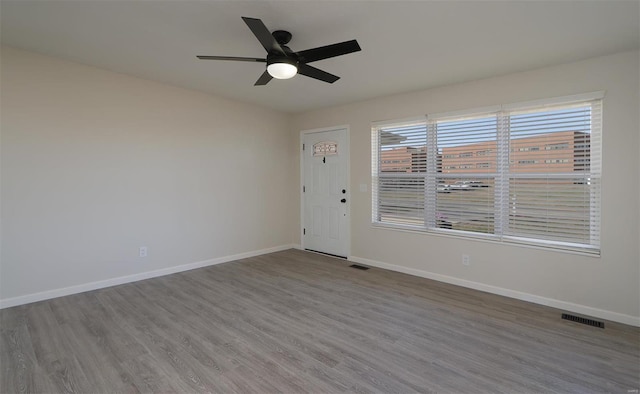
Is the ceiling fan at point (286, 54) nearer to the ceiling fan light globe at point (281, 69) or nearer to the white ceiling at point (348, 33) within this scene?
the ceiling fan light globe at point (281, 69)

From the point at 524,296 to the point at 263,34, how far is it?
364 cm

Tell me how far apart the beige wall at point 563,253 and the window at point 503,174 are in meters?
0.10

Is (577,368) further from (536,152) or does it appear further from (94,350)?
(94,350)

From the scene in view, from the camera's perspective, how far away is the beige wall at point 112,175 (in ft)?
10.1

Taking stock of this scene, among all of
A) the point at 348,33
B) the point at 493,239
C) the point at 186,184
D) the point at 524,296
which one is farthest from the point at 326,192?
the point at 524,296

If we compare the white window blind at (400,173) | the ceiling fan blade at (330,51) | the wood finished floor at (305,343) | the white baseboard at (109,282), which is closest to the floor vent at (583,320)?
the wood finished floor at (305,343)

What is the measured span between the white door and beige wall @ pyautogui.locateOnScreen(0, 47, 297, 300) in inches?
36.8

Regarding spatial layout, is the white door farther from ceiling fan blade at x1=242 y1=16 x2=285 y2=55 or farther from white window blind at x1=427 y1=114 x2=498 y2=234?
ceiling fan blade at x1=242 y1=16 x2=285 y2=55

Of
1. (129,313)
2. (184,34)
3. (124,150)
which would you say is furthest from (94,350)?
(184,34)

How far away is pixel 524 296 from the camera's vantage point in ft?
10.9

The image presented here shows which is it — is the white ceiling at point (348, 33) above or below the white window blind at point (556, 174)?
above

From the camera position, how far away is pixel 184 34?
2.62 metres

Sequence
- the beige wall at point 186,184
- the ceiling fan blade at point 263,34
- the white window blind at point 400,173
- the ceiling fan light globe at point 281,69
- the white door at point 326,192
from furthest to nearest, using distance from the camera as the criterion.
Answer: the white door at point 326,192 < the white window blind at point 400,173 < the beige wall at point 186,184 < the ceiling fan light globe at point 281,69 < the ceiling fan blade at point 263,34

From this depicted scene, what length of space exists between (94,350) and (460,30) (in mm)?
3826
